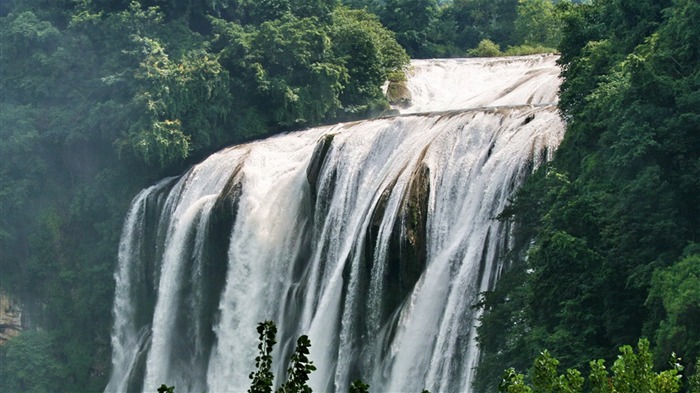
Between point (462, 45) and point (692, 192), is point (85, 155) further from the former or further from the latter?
point (692, 192)

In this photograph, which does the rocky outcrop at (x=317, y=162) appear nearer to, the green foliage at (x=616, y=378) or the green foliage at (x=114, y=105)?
the green foliage at (x=114, y=105)

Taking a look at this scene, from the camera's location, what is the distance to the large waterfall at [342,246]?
102 feet

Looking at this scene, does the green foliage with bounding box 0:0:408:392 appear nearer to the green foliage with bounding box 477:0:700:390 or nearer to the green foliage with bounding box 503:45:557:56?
the green foliage with bounding box 503:45:557:56

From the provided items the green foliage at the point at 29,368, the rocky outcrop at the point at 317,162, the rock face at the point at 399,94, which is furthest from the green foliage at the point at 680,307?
the green foliage at the point at 29,368

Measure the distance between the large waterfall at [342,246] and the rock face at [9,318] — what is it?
5.28 m

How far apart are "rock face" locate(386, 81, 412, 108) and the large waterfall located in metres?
0.47

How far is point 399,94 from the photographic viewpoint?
1938 inches

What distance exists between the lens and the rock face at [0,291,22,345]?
161 feet

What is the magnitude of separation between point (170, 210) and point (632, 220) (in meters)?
19.9

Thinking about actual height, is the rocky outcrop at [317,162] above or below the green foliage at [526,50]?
below

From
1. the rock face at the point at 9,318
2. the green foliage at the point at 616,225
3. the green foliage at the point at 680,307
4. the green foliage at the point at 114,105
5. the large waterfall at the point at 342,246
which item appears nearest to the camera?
the green foliage at the point at 680,307

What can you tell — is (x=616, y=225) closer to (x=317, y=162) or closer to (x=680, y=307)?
(x=680, y=307)

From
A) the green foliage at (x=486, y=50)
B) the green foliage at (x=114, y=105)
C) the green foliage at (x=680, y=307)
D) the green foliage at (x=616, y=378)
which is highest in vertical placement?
the green foliage at (x=486, y=50)

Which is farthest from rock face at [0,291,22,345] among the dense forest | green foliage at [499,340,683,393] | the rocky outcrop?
green foliage at [499,340,683,393]
